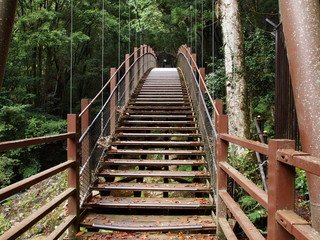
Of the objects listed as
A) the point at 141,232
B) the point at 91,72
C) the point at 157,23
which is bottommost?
the point at 141,232

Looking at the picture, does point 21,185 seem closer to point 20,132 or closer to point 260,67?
point 260,67

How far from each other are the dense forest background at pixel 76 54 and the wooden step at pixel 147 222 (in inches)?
171

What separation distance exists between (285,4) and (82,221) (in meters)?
3.36

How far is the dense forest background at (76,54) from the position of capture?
9109 millimetres

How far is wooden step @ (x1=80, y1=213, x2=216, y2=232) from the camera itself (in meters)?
3.55

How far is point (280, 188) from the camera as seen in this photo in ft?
5.38

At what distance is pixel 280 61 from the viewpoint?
17.6ft

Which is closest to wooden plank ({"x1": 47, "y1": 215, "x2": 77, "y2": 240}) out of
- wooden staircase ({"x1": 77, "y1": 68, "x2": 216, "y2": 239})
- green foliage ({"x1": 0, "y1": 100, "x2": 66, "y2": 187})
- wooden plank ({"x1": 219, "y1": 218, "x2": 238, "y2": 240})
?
wooden staircase ({"x1": 77, "y1": 68, "x2": 216, "y2": 239})

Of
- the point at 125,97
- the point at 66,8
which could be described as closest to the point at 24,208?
the point at 125,97

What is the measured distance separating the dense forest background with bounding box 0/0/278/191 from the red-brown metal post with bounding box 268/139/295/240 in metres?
5.90

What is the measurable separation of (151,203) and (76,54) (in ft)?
64.0

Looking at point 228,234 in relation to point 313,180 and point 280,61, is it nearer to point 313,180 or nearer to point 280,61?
point 313,180

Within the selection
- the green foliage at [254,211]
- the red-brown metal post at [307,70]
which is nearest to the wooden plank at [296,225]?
the red-brown metal post at [307,70]

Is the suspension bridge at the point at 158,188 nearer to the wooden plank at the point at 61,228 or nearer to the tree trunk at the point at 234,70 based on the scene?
the wooden plank at the point at 61,228
